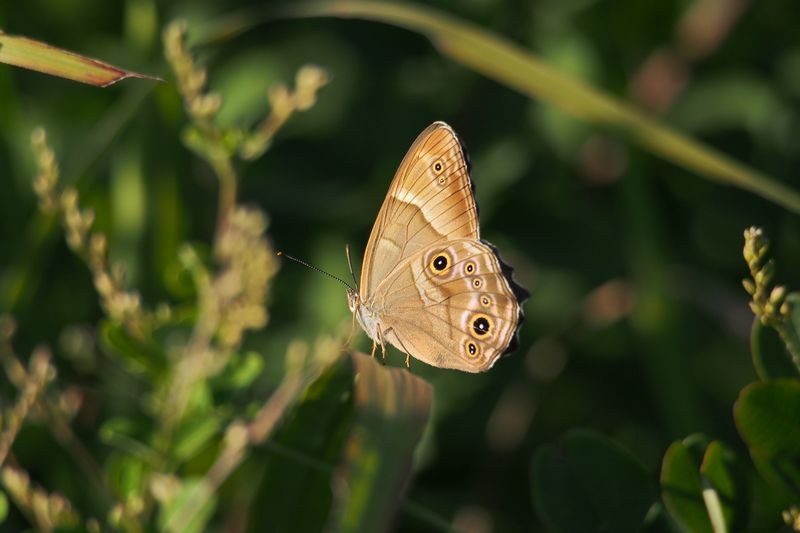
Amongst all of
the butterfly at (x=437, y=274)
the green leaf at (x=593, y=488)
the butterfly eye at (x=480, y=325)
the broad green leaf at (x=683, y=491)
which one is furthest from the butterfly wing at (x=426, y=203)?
the broad green leaf at (x=683, y=491)

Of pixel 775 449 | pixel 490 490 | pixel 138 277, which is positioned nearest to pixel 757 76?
pixel 490 490

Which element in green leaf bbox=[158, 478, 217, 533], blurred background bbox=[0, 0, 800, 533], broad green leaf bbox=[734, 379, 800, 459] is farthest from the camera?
blurred background bbox=[0, 0, 800, 533]

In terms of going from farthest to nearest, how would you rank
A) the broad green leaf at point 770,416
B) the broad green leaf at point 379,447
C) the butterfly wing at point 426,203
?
the butterfly wing at point 426,203, the broad green leaf at point 770,416, the broad green leaf at point 379,447

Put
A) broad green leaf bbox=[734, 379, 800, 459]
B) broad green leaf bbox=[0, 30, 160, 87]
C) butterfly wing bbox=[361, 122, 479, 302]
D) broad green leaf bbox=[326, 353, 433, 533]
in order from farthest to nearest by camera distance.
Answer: butterfly wing bbox=[361, 122, 479, 302] → broad green leaf bbox=[0, 30, 160, 87] → broad green leaf bbox=[734, 379, 800, 459] → broad green leaf bbox=[326, 353, 433, 533]

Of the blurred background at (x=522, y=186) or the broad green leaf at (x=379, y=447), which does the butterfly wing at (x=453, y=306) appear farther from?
the blurred background at (x=522, y=186)

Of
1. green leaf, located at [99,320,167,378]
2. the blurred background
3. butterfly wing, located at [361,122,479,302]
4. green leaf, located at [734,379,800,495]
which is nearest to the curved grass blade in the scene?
butterfly wing, located at [361,122,479,302]

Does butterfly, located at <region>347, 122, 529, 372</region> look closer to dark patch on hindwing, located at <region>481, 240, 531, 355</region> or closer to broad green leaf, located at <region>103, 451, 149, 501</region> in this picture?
dark patch on hindwing, located at <region>481, 240, 531, 355</region>
